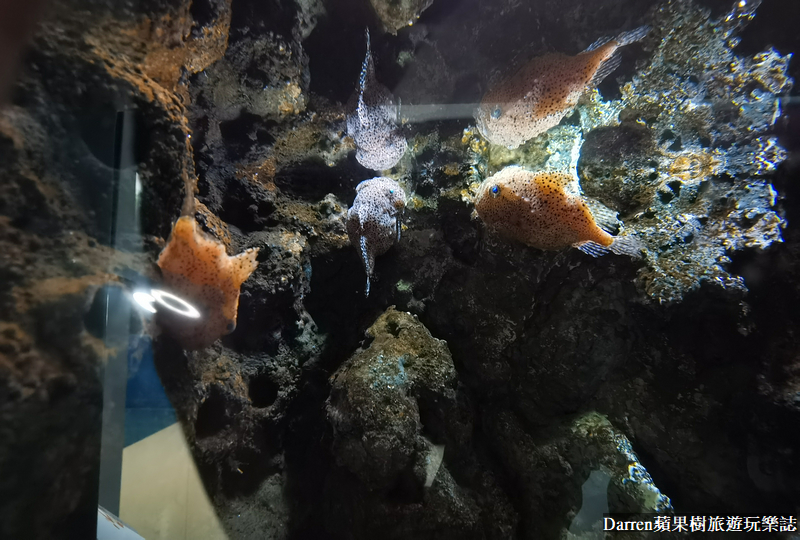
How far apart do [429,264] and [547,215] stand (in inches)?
41.5

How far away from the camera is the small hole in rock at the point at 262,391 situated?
278 cm

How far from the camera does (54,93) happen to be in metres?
1.41

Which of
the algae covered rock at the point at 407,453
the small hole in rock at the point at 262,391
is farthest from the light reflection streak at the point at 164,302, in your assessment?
the algae covered rock at the point at 407,453

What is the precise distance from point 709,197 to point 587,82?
122 cm

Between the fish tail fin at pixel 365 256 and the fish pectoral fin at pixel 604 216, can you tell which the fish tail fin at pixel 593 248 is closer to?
the fish pectoral fin at pixel 604 216

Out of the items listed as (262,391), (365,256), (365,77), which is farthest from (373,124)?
(262,391)

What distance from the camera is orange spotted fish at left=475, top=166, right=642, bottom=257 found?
2.33m

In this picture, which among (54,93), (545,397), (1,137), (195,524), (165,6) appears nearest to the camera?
(1,137)

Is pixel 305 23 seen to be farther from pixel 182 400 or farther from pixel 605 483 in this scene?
pixel 605 483

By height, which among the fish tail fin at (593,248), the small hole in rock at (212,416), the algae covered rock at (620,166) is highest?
the algae covered rock at (620,166)

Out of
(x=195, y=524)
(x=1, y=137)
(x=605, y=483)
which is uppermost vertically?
(x=1, y=137)

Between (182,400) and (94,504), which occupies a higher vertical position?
(182,400)

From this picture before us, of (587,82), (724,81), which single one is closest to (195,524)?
(587,82)

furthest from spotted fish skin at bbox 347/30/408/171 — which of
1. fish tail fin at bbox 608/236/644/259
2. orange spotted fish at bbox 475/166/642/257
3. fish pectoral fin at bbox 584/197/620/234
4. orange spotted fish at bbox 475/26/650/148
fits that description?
fish tail fin at bbox 608/236/644/259
